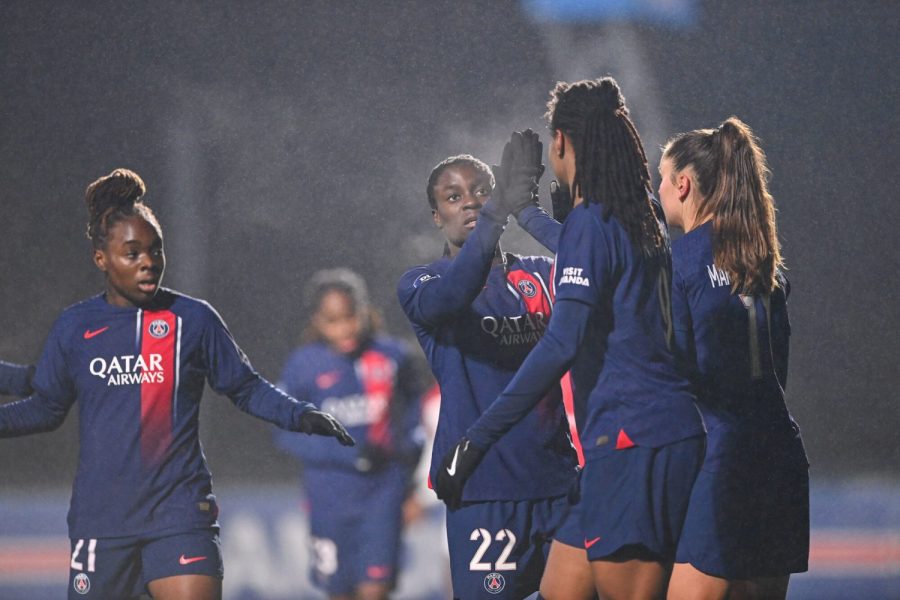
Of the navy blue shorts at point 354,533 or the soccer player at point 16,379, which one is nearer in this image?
the soccer player at point 16,379

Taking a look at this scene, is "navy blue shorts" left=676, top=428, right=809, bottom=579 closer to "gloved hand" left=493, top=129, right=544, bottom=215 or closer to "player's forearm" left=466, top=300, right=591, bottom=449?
"player's forearm" left=466, top=300, right=591, bottom=449

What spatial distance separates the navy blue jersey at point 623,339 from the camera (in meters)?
2.24

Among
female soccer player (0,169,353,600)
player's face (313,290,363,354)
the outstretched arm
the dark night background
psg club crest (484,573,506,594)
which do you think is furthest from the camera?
the dark night background

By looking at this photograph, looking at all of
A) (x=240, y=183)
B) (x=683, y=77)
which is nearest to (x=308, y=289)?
(x=240, y=183)

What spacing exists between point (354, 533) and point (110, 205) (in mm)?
1905

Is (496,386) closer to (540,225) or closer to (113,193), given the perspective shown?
(540,225)

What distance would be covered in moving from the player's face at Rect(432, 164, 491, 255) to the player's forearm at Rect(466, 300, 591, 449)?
83cm

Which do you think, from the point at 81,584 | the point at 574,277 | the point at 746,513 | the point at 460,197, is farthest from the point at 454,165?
the point at 81,584

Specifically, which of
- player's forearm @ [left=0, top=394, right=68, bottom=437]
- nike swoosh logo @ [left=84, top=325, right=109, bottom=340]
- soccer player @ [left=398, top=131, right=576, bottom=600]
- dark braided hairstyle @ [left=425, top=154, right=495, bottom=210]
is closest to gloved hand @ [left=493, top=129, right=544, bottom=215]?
soccer player @ [left=398, top=131, right=576, bottom=600]

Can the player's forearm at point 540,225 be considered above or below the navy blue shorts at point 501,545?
above

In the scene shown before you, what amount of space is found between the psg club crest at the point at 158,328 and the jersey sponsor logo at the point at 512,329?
0.92 m

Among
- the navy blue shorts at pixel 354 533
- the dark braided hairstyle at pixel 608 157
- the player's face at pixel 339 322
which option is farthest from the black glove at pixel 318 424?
the player's face at pixel 339 322

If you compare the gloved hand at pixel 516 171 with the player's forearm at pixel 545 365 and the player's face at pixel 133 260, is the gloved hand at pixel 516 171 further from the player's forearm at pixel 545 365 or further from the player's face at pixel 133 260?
the player's face at pixel 133 260

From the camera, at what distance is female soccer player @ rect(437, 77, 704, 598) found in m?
2.22
